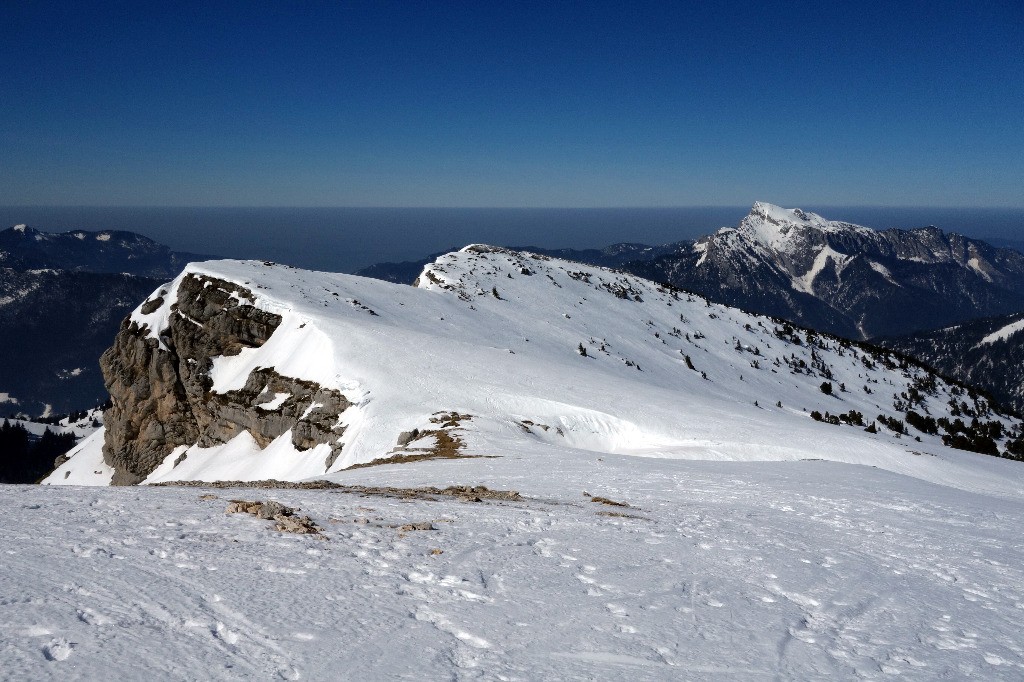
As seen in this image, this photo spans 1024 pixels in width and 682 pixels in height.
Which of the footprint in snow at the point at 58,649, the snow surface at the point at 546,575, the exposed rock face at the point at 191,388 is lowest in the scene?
the exposed rock face at the point at 191,388

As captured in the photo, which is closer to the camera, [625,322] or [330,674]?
[330,674]

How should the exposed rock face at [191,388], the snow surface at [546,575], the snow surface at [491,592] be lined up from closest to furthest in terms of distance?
the snow surface at [491,592] < the snow surface at [546,575] < the exposed rock face at [191,388]

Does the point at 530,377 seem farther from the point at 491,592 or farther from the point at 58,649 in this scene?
the point at 58,649

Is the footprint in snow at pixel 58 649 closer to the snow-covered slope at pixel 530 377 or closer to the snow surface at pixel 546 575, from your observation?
the snow surface at pixel 546 575

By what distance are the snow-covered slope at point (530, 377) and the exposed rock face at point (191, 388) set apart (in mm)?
392

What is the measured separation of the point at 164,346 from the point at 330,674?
57849 mm

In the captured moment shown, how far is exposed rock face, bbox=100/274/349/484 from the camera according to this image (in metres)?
39.8

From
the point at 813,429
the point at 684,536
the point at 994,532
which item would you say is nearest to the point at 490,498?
the point at 684,536

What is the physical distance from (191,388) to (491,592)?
50706 millimetres

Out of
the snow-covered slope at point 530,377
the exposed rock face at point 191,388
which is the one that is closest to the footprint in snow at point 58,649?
the snow-covered slope at point 530,377

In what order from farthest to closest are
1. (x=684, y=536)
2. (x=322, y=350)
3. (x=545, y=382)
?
(x=322, y=350), (x=545, y=382), (x=684, y=536)

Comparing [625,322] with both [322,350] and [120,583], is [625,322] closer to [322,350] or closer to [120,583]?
[322,350]

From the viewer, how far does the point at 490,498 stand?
14.1m

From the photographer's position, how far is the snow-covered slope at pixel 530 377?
27.6 metres
